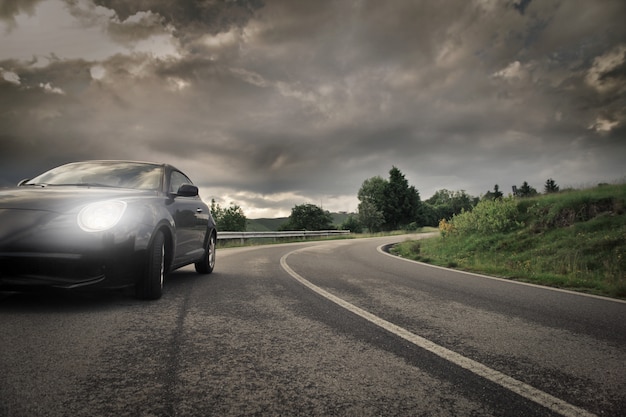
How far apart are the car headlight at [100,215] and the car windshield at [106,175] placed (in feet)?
3.82

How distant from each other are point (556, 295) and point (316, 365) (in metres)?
5.12

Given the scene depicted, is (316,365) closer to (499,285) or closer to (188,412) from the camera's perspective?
(188,412)

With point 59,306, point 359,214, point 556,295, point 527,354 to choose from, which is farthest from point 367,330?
point 359,214

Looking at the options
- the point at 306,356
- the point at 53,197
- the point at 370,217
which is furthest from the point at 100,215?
the point at 370,217

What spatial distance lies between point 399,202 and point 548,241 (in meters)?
58.9

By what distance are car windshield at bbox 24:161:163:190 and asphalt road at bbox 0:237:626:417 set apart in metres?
1.56

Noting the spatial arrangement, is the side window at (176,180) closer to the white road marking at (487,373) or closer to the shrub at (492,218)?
the white road marking at (487,373)

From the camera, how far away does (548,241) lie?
12164 millimetres

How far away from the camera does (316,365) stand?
2701mm

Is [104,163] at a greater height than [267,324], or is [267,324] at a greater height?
[104,163]

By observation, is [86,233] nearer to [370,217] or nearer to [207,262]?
[207,262]

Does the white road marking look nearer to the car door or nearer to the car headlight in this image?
the car headlight

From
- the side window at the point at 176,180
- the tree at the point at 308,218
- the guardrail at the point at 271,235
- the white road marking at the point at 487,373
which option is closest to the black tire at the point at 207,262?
the side window at the point at 176,180

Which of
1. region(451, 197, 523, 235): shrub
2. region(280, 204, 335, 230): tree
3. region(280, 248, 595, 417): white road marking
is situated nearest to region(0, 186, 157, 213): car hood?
region(280, 248, 595, 417): white road marking
